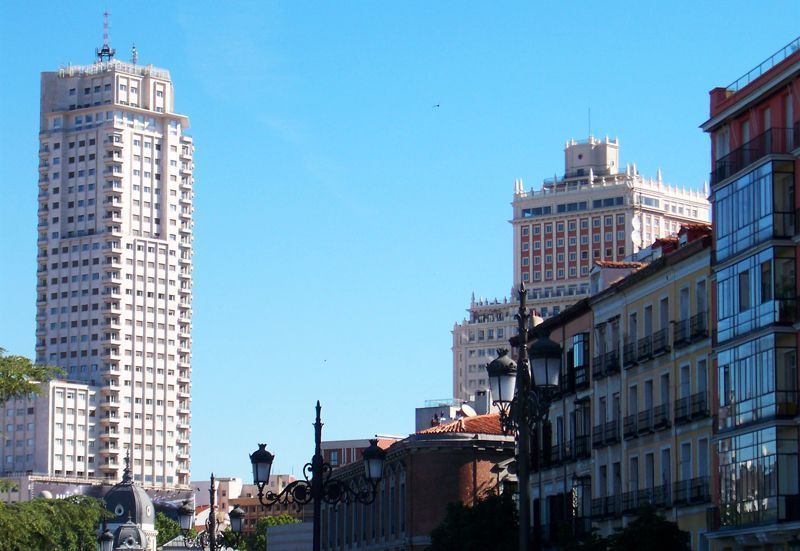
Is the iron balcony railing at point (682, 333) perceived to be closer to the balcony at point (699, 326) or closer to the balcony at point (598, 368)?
the balcony at point (699, 326)

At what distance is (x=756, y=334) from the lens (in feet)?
180

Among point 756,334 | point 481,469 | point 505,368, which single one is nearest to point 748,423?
point 756,334

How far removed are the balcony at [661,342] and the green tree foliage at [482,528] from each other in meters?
9.17

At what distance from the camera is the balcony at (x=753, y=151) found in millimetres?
54688

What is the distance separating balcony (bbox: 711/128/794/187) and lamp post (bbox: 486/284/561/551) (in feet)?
71.8

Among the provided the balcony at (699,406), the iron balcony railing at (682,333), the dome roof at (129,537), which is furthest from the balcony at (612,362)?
the dome roof at (129,537)

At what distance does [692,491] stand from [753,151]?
441 inches

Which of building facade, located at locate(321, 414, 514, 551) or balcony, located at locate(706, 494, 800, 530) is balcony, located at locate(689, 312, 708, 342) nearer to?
balcony, located at locate(706, 494, 800, 530)

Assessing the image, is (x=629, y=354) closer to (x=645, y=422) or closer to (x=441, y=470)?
(x=645, y=422)

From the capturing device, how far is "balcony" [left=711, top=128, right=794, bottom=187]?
54.7 metres

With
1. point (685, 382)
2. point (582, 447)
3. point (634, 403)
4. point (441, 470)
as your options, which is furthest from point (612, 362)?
point (441, 470)

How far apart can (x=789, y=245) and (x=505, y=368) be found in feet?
71.7

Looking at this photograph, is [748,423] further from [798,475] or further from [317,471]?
[317,471]

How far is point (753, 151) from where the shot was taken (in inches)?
2224
